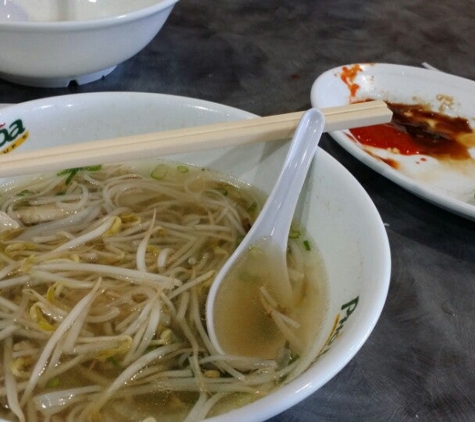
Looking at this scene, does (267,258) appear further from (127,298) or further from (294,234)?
(127,298)

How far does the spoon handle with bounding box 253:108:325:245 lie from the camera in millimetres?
1173

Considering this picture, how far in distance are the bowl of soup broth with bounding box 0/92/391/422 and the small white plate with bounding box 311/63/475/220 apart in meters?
0.43

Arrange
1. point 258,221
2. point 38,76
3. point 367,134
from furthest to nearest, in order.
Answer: point 367,134, point 38,76, point 258,221

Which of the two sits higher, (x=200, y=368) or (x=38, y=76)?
(x=38, y=76)

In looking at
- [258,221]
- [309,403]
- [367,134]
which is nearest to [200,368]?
[309,403]

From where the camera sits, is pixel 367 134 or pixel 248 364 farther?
pixel 367 134

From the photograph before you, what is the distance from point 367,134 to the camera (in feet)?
5.84

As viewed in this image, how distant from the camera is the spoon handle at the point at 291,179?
46.2 inches

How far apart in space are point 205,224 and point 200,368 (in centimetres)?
43

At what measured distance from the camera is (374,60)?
240cm

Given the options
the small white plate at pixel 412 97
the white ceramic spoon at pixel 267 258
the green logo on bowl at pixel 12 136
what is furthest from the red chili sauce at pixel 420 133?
the green logo on bowl at pixel 12 136

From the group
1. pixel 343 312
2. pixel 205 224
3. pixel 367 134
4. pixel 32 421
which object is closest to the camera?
pixel 32 421

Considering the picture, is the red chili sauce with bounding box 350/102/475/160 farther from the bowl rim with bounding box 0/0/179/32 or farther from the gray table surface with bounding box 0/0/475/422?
the bowl rim with bounding box 0/0/179/32

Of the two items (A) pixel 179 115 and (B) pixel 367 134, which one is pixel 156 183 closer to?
(A) pixel 179 115
